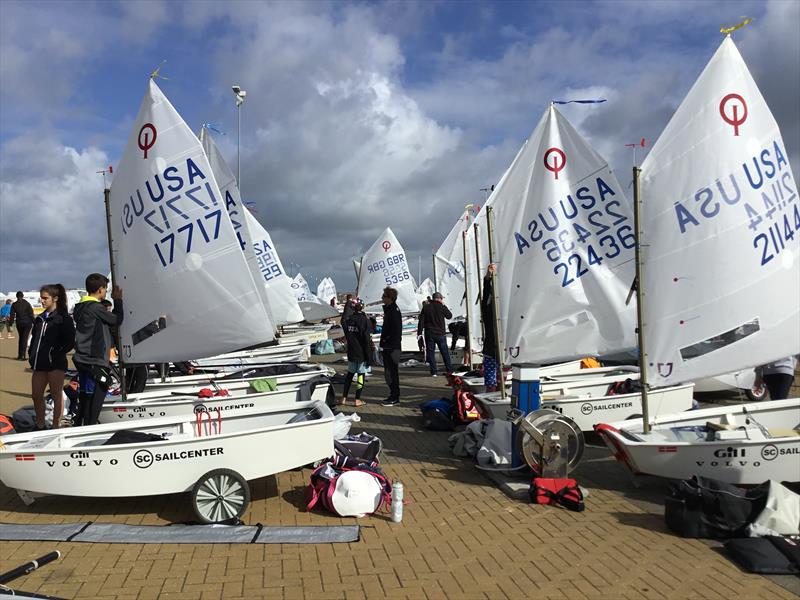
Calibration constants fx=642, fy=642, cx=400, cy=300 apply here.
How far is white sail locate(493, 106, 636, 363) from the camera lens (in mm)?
8133

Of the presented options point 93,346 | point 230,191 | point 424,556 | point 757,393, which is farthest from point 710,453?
point 230,191

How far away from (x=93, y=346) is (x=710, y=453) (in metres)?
6.26

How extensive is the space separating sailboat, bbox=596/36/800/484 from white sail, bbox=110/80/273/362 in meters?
4.31

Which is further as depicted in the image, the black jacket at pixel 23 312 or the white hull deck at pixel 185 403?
the black jacket at pixel 23 312

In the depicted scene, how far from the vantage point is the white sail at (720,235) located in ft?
20.0

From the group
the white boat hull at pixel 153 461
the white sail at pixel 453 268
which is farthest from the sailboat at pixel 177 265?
the white sail at pixel 453 268

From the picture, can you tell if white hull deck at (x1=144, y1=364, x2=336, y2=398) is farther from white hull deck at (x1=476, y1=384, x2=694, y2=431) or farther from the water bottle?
the water bottle

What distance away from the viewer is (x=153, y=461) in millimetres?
5215

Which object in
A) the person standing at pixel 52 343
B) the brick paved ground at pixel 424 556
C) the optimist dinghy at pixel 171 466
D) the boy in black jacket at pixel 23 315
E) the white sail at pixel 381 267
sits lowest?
the brick paved ground at pixel 424 556

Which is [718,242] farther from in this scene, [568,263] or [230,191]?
[230,191]

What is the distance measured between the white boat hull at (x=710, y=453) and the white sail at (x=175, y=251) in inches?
164

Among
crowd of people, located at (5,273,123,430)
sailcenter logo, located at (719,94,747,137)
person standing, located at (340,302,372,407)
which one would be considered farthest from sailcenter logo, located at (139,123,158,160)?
sailcenter logo, located at (719,94,747,137)

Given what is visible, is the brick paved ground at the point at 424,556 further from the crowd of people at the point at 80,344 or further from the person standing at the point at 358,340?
the person standing at the point at 358,340

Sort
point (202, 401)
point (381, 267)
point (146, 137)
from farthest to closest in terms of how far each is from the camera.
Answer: point (381, 267) < point (202, 401) < point (146, 137)
